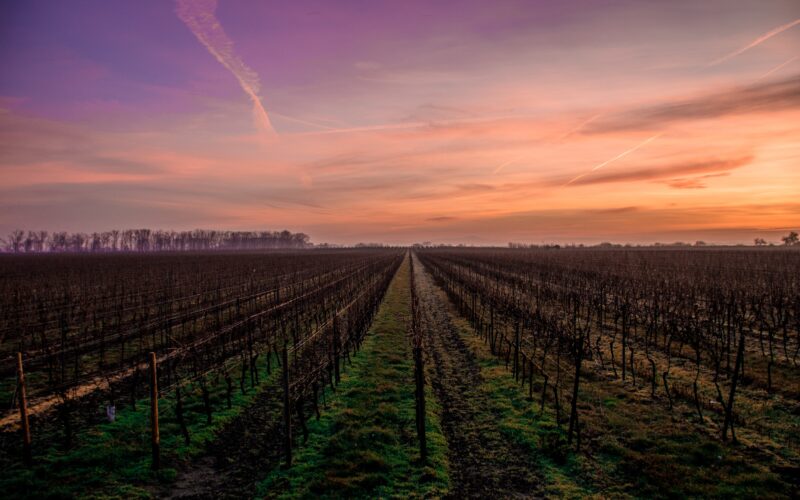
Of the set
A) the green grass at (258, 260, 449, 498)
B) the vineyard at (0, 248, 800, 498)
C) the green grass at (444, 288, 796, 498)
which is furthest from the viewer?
the vineyard at (0, 248, 800, 498)

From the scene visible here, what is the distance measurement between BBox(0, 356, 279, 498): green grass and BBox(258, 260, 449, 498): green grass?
1.96 meters

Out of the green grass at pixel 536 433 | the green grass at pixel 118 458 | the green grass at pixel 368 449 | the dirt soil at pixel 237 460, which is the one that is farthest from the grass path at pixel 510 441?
the green grass at pixel 118 458

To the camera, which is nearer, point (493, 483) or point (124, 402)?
point (493, 483)

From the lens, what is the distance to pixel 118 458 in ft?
24.5

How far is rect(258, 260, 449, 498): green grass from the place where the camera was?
21.6 ft

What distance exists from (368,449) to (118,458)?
14.6 ft

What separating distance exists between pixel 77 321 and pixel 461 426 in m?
20.5

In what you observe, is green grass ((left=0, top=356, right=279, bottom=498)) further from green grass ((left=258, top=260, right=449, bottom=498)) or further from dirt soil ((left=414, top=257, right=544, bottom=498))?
dirt soil ((left=414, top=257, right=544, bottom=498))

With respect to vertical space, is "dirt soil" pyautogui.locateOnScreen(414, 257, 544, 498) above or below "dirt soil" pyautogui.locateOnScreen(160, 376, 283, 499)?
above

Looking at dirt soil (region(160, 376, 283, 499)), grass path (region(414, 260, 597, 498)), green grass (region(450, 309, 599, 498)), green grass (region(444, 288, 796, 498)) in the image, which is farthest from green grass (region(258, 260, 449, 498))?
green grass (region(444, 288, 796, 498))

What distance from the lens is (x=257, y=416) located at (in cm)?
943

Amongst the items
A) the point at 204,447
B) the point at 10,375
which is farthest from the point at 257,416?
the point at 10,375

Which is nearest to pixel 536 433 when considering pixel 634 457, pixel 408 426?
pixel 634 457

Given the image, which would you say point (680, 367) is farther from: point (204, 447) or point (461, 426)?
point (204, 447)
